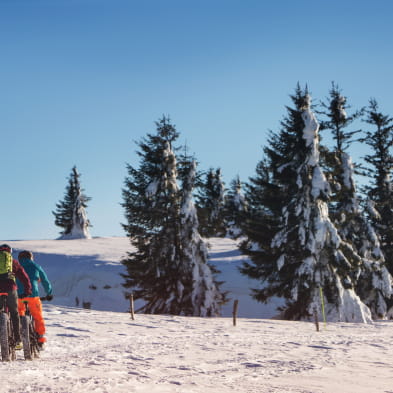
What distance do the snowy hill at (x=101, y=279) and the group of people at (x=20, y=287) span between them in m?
20.3

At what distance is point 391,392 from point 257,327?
949 centimetres

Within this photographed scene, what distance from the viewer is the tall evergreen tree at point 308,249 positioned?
19.5 metres

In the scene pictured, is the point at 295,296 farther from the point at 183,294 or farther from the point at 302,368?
the point at 302,368

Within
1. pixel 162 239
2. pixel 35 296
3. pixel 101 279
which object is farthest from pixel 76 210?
pixel 35 296

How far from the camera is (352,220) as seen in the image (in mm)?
22969

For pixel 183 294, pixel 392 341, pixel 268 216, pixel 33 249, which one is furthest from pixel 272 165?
pixel 33 249

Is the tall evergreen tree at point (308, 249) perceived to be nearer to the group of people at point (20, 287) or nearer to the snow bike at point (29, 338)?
the group of people at point (20, 287)

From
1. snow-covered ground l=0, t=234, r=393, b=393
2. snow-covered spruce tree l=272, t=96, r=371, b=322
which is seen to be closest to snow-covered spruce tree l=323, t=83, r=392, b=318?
snow-covered spruce tree l=272, t=96, r=371, b=322

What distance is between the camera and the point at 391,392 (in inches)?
244

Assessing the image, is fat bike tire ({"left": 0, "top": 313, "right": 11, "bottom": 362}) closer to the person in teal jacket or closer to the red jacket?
the red jacket

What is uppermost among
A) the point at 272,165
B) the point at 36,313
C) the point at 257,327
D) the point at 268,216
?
the point at 272,165

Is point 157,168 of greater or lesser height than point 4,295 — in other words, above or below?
above

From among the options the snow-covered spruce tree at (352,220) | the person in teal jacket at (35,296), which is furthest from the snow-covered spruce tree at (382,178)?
the person in teal jacket at (35,296)

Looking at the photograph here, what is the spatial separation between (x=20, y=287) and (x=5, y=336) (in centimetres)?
129
